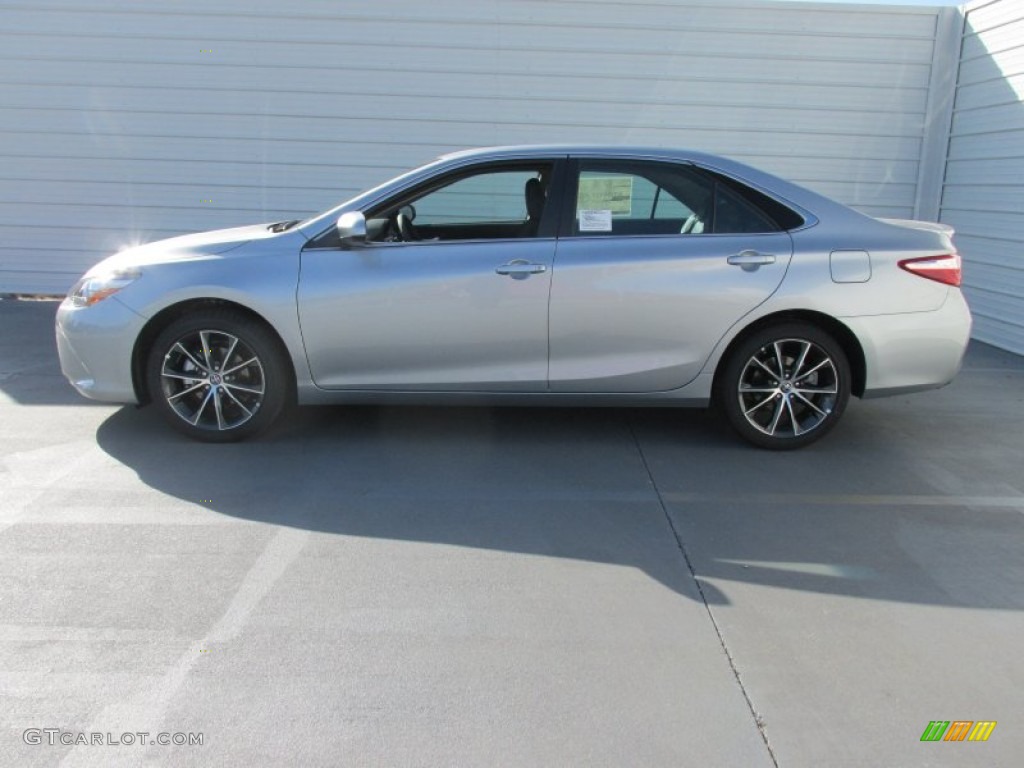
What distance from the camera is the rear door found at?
4625 mm

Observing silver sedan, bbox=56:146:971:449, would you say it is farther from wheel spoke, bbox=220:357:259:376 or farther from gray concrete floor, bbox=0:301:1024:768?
gray concrete floor, bbox=0:301:1024:768

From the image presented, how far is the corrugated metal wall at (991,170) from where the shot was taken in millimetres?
7617

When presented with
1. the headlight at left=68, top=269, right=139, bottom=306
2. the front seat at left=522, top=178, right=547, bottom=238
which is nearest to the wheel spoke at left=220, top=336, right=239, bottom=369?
the headlight at left=68, top=269, right=139, bottom=306

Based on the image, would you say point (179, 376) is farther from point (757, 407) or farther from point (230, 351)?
point (757, 407)

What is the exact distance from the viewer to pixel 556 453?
4.86 meters

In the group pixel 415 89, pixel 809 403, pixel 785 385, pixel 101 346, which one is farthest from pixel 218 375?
pixel 415 89

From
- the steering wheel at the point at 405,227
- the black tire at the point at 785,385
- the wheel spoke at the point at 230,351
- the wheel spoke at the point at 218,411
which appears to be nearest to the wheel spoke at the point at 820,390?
the black tire at the point at 785,385

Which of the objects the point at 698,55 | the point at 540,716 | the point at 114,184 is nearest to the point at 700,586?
the point at 540,716

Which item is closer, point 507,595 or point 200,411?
A: point 507,595

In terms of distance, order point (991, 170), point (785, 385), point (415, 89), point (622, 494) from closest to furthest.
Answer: point (622, 494) < point (785, 385) < point (991, 170) < point (415, 89)

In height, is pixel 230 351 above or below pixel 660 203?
below

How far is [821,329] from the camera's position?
15.7 feet

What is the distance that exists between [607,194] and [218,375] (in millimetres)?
2443

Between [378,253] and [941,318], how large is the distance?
3162 mm
